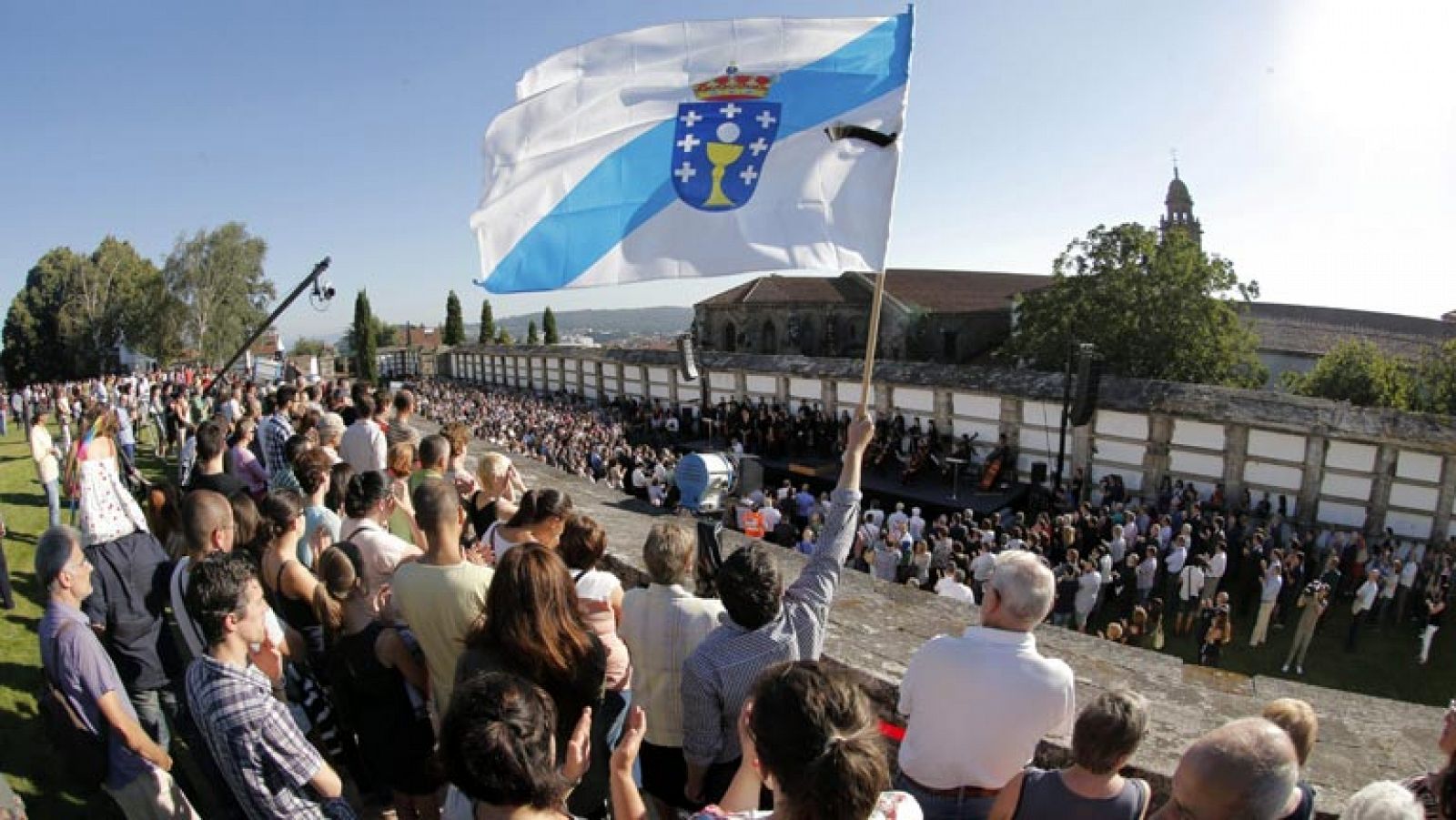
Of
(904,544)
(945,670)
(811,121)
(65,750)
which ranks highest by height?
(811,121)

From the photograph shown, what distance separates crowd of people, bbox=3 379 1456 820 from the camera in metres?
1.67

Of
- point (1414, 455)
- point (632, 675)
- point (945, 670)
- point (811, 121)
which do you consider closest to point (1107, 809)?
point (945, 670)

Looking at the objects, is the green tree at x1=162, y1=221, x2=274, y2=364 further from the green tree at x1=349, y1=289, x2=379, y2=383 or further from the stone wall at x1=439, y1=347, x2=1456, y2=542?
the stone wall at x1=439, y1=347, x2=1456, y2=542

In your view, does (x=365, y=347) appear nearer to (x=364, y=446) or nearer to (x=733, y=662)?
(x=364, y=446)

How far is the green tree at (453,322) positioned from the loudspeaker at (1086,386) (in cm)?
5006

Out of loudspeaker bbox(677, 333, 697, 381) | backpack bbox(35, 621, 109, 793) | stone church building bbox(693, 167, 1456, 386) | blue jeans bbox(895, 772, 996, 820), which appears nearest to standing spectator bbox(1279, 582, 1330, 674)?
blue jeans bbox(895, 772, 996, 820)

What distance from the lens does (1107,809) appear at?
2000 mm

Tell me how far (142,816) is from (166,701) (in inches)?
40.6

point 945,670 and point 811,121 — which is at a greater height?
point 811,121

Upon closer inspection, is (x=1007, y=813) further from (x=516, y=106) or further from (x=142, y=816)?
(x=516, y=106)

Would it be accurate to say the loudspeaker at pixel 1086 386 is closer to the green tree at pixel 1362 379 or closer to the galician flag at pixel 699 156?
the galician flag at pixel 699 156

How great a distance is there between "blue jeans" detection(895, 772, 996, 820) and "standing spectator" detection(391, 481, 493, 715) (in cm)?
159

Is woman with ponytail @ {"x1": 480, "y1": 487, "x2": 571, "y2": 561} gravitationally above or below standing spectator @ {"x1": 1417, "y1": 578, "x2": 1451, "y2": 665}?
above

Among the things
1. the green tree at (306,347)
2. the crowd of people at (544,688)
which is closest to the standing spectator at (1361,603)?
the crowd of people at (544,688)
